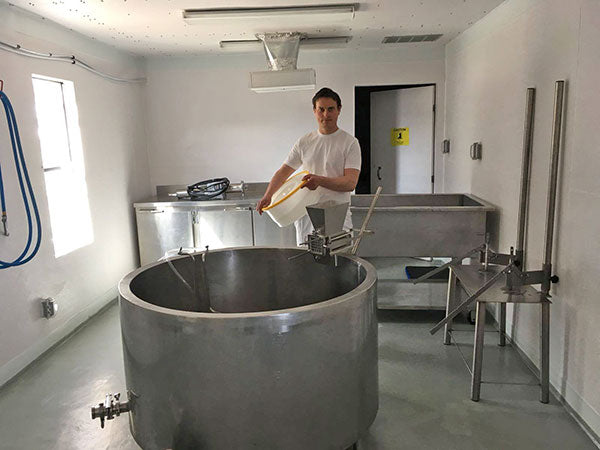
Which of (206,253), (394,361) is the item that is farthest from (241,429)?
(394,361)

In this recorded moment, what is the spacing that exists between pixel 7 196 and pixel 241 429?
1971 mm

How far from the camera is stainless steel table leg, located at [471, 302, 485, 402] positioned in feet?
7.37

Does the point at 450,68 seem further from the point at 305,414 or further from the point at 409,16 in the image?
the point at 305,414

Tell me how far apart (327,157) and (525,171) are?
3.49 feet

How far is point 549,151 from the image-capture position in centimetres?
234

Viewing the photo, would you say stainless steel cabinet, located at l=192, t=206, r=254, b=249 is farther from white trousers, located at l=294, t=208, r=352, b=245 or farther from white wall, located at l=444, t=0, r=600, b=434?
white wall, located at l=444, t=0, r=600, b=434

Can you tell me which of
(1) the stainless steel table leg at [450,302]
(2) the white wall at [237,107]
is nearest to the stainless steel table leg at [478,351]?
(1) the stainless steel table leg at [450,302]

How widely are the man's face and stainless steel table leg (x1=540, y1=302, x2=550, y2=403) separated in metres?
1.43

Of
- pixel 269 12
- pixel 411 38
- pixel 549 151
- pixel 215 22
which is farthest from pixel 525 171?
pixel 215 22

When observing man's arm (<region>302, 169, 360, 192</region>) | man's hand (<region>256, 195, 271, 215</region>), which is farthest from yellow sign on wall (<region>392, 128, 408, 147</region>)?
man's hand (<region>256, 195, 271, 215</region>)

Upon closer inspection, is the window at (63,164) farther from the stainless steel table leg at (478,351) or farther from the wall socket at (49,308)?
the stainless steel table leg at (478,351)

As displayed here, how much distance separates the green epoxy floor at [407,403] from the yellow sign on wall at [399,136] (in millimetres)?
2415

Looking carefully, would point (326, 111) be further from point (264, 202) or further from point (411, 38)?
point (411, 38)

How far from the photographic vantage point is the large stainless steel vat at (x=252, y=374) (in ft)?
4.96
